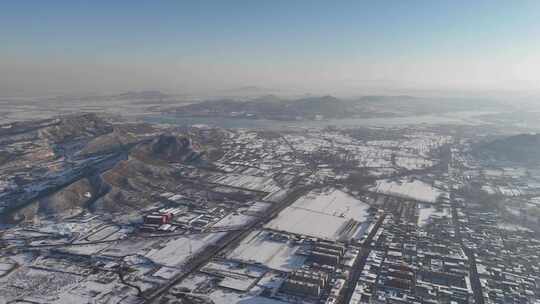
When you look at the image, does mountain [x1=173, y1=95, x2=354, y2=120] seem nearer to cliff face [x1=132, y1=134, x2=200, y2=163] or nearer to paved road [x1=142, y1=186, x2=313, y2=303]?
cliff face [x1=132, y1=134, x2=200, y2=163]

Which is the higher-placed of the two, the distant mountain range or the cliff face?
the distant mountain range

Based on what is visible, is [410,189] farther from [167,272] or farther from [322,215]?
[167,272]

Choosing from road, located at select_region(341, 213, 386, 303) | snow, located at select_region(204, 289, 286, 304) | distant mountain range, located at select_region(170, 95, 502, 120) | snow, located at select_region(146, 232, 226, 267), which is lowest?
snow, located at select_region(204, 289, 286, 304)

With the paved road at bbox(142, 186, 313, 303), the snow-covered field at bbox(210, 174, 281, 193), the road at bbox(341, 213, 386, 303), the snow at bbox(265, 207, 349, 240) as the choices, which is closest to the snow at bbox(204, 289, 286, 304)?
the paved road at bbox(142, 186, 313, 303)

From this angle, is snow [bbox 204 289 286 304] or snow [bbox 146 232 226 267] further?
snow [bbox 146 232 226 267]

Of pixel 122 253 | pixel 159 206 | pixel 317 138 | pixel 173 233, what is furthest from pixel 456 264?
pixel 317 138

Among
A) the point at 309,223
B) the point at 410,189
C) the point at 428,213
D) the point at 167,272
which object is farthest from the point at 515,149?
the point at 167,272
